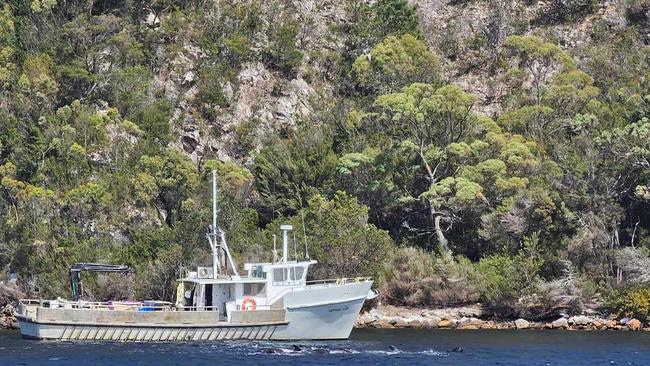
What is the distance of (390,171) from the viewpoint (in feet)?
292

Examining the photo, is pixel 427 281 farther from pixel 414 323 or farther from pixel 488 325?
pixel 488 325

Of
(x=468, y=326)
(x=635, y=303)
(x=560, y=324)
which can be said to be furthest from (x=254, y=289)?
(x=635, y=303)

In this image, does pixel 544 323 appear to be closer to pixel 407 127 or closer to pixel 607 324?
pixel 607 324

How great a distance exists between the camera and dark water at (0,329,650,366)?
53.5 metres

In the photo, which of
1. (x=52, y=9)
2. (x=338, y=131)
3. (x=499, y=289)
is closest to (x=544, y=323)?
(x=499, y=289)

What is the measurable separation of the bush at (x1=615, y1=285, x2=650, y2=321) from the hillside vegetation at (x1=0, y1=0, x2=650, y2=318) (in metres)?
0.23

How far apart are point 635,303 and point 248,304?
2670cm

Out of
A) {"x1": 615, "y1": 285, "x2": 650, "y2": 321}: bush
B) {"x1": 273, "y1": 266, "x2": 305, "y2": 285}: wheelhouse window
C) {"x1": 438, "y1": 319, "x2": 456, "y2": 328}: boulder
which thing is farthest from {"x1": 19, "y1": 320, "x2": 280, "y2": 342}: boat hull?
{"x1": 615, "y1": 285, "x2": 650, "y2": 321}: bush

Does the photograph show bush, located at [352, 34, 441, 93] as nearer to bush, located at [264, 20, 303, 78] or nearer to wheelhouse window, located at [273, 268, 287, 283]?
bush, located at [264, 20, 303, 78]

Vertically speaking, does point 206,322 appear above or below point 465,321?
above

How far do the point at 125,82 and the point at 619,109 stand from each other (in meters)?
44.0

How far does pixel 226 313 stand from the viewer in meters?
62.9

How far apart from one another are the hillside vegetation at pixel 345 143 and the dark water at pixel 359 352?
12.6 metres

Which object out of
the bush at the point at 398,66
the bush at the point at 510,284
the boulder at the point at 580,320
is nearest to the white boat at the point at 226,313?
the bush at the point at 510,284
